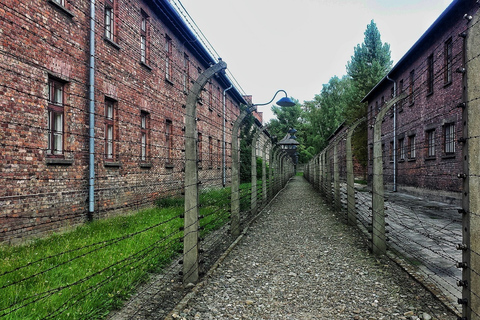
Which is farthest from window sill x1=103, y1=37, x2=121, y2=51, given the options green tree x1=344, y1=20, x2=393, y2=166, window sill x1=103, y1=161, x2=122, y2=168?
green tree x1=344, y1=20, x2=393, y2=166

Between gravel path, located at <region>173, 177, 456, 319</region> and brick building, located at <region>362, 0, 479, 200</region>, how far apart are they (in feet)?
19.7

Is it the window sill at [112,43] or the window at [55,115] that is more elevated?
the window sill at [112,43]

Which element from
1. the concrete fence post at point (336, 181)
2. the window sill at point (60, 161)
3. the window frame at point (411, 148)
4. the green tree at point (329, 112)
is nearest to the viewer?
the window sill at point (60, 161)

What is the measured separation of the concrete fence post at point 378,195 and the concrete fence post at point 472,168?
10.0 feet

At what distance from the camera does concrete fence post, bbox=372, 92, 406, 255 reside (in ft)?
19.4

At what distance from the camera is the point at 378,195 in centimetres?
608

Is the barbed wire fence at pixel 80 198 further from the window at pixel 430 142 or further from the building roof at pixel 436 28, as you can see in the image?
the building roof at pixel 436 28

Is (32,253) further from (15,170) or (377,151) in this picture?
(377,151)

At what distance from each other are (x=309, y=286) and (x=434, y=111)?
1449 cm

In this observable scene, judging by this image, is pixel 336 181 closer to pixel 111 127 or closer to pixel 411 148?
pixel 111 127

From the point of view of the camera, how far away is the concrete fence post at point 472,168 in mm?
2701

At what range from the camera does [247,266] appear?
545 cm

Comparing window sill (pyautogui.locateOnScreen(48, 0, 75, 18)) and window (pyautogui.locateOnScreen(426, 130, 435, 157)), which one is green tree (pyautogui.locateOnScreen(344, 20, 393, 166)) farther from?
window sill (pyautogui.locateOnScreen(48, 0, 75, 18))

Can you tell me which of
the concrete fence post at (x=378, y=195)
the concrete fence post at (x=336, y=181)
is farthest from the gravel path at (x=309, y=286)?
the concrete fence post at (x=336, y=181)
